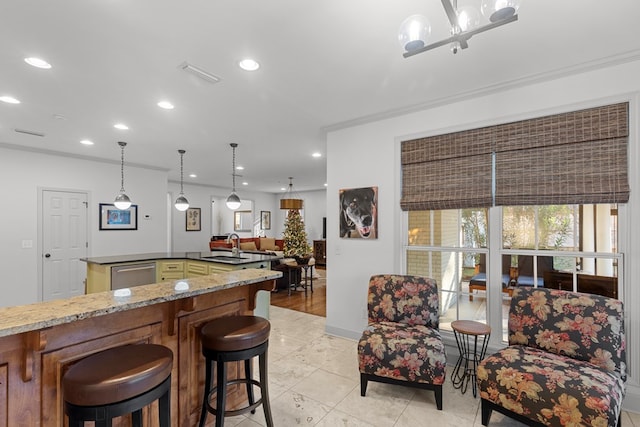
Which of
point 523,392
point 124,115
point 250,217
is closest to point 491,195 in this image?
point 523,392

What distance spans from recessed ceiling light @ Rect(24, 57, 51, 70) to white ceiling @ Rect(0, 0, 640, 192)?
2.5 inches

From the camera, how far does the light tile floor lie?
220cm

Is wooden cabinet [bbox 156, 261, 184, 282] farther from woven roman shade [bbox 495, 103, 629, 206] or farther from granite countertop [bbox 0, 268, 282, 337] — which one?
woven roman shade [bbox 495, 103, 629, 206]

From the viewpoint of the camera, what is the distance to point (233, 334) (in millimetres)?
1791

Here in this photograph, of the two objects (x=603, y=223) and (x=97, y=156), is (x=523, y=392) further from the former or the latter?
(x=97, y=156)

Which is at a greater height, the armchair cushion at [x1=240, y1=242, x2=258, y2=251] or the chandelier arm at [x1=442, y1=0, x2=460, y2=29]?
the chandelier arm at [x1=442, y1=0, x2=460, y2=29]

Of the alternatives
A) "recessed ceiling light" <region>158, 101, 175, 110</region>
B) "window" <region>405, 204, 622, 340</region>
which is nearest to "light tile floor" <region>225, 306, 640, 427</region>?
"window" <region>405, 204, 622, 340</region>

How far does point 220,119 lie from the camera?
3705 millimetres

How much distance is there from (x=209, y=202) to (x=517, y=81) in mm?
8834

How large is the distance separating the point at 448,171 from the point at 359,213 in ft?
3.60

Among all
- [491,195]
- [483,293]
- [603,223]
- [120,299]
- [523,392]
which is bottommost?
[523,392]

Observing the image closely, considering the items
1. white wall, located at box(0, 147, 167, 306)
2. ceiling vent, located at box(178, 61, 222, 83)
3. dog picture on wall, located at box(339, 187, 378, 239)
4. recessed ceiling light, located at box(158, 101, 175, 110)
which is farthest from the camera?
white wall, located at box(0, 147, 167, 306)

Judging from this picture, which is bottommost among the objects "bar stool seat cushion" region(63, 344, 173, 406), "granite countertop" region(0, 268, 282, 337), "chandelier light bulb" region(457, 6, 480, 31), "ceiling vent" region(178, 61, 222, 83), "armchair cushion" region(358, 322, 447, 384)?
"armchair cushion" region(358, 322, 447, 384)

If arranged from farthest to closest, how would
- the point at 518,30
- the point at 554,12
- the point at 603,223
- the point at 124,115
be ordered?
1. the point at 124,115
2. the point at 603,223
3. the point at 518,30
4. the point at 554,12
